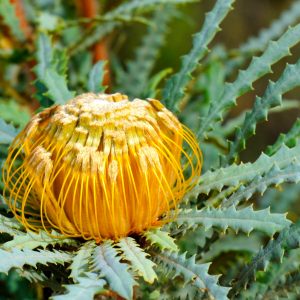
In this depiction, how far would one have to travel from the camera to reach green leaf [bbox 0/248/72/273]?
100cm

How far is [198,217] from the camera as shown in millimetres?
1153

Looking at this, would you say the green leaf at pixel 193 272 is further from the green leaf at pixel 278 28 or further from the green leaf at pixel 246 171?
the green leaf at pixel 278 28

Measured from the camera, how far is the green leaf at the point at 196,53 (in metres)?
1.35

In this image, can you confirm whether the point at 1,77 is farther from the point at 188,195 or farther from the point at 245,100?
the point at 245,100

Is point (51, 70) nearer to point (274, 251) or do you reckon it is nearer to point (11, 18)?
point (11, 18)

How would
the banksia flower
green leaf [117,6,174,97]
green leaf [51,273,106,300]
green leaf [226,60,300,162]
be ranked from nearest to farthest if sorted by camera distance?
1. green leaf [51,273,106,300]
2. the banksia flower
3. green leaf [226,60,300,162]
4. green leaf [117,6,174,97]

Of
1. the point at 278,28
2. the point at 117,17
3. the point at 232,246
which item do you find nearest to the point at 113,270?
the point at 232,246

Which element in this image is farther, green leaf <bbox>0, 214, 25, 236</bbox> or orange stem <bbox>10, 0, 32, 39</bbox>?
orange stem <bbox>10, 0, 32, 39</bbox>

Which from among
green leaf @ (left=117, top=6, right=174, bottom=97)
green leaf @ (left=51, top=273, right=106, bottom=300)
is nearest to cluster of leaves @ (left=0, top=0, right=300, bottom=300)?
green leaf @ (left=51, top=273, right=106, bottom=300)

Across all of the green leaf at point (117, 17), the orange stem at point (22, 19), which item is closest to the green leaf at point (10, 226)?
the green leaf at point (117, 17)

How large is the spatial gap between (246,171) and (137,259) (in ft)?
0.94

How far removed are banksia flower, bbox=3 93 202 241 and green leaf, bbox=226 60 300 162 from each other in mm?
137

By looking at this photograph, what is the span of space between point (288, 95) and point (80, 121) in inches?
110

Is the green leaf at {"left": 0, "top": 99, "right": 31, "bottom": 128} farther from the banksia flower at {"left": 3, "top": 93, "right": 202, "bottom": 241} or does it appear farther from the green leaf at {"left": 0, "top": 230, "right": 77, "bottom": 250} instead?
the green leaf at {"left": 0, "top": 230, "right": 77, "bottom": 250}
